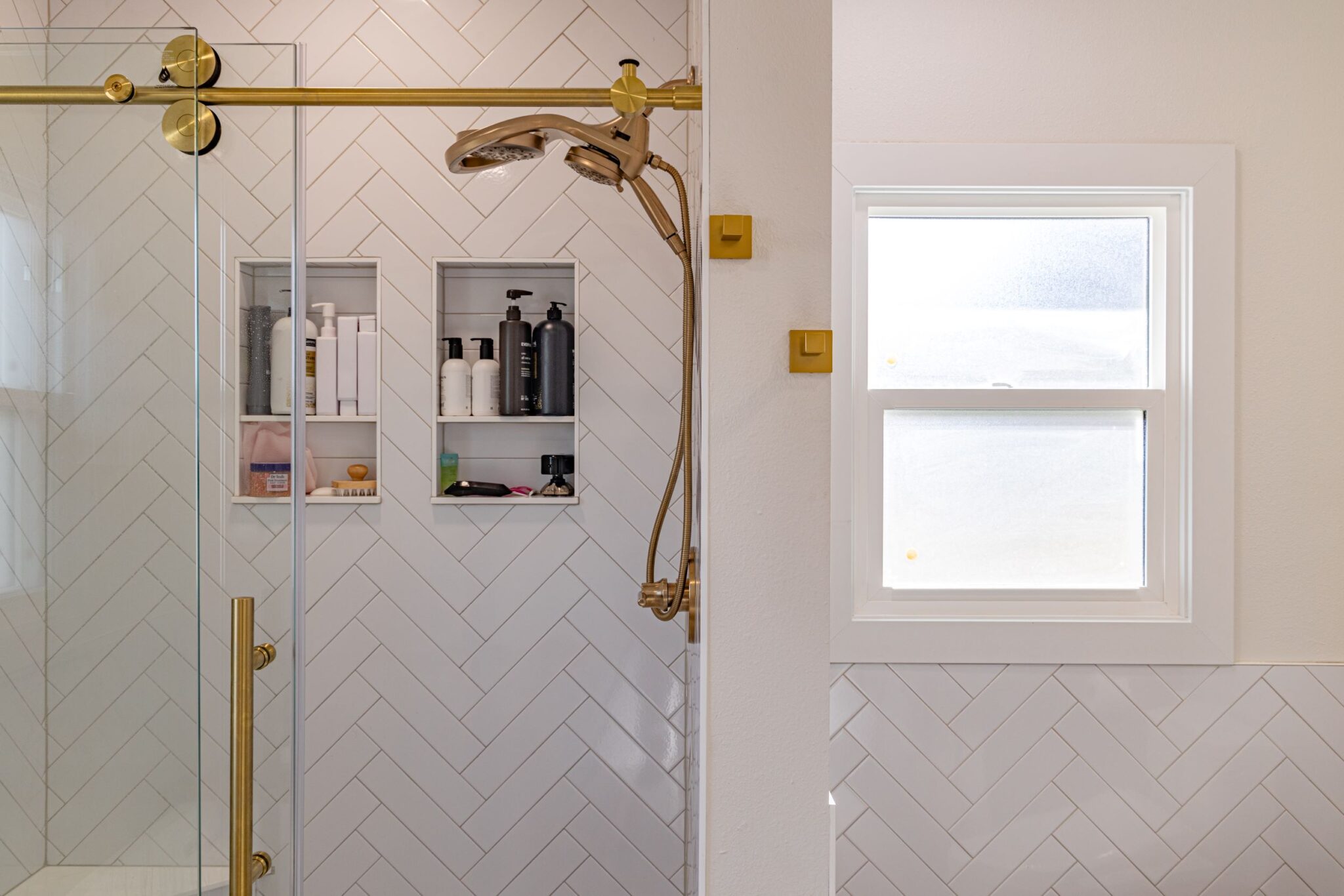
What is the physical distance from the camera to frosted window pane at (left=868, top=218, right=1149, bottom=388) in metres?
1.95

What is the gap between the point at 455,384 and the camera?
1.86 meters

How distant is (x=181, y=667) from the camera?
968 mm

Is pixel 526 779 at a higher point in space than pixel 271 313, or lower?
lower

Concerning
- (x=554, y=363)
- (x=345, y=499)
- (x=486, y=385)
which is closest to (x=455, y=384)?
(x=486, y=385)

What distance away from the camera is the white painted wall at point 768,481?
1061 mm

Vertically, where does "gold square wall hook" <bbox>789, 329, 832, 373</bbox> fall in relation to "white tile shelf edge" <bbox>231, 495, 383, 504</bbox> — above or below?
above

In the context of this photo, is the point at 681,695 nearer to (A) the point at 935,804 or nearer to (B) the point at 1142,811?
(A) the point at 935,804

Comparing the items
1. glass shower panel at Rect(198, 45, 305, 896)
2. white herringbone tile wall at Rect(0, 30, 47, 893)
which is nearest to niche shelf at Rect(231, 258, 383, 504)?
glass shower panel at Rect(198, 45, 305, 896)

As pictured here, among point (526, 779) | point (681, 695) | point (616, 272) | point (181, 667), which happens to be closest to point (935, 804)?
point (681, 695)

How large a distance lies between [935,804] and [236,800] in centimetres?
142

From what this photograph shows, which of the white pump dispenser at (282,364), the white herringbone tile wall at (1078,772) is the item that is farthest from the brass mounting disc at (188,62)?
the white herringbone tile wall at (1078,772)

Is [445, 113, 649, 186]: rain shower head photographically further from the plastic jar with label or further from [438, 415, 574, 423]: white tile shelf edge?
[438, 415, 574, 423]: white tile shelf edge

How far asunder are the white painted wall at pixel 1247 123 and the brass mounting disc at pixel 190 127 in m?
1.27

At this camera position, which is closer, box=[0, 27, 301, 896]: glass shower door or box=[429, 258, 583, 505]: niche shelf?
box=[0, 27, 301, 896]: glass shower door
